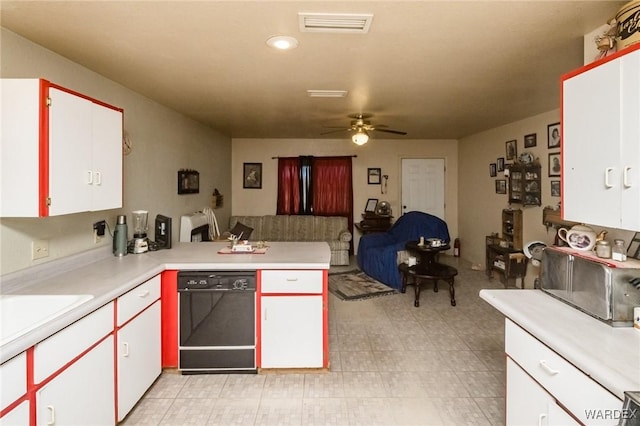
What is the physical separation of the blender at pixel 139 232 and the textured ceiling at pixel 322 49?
115 cm

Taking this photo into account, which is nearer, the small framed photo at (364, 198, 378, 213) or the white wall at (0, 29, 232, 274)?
the white wall at (0, 29, 232, 274)

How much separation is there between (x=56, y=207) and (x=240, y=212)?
17.5ft

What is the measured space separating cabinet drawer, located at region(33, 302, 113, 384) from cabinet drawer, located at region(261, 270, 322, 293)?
101 centimetres

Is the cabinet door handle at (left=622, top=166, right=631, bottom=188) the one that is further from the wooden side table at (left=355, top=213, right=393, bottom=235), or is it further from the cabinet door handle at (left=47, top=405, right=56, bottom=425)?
the wooden side table at (left=355, top=213, right=393, bottom=235)

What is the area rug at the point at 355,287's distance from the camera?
4574mm

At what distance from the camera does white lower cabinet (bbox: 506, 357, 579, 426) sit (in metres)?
1.33

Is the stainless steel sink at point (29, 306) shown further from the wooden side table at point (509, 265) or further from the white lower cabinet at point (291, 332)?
the wooden side table at point (509, 265)

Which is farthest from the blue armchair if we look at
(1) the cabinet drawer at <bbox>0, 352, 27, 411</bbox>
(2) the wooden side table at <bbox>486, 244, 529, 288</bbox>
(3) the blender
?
(1) the cabinet drawer at <bbox>0, 352, 27, 411</bbox>

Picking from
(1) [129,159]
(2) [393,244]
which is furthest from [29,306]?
(2) [393,244]

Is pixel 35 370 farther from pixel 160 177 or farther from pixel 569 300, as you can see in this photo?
pixel 160 177

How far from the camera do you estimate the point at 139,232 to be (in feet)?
9.98

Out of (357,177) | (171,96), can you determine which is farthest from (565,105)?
(357,177)

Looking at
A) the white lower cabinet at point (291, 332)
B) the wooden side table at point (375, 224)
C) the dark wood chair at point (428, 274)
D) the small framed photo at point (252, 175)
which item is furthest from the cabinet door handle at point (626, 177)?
the small framed photo at point (252, 175)

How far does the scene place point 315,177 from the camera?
7082 millimetres
